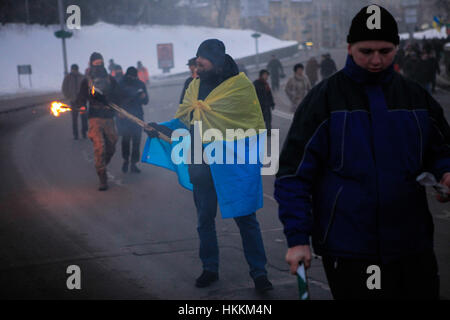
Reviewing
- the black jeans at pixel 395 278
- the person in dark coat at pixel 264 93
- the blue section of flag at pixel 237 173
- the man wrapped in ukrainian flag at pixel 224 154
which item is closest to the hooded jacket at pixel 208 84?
the man wrapped in ukrainian flag at pixel 224 154

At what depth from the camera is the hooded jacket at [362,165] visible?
289 cm

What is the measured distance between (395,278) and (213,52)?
270 centimetres

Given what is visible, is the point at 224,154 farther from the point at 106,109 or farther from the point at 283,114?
the point at 283,114

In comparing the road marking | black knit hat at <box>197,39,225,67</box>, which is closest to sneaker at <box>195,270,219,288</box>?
black knit hat at <box>197,39,225,67</box>

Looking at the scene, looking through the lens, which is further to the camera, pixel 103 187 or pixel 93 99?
pixel 103 187

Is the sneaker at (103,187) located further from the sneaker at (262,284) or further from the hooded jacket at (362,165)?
the hooded jacket at (362,165)

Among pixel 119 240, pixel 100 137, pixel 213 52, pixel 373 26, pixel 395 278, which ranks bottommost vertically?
pixel 119 240

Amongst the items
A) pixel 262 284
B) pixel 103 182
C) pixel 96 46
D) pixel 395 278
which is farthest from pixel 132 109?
pixel 96 46

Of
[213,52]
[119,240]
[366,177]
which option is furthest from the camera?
[119,240]

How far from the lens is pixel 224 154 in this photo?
5.28 metres

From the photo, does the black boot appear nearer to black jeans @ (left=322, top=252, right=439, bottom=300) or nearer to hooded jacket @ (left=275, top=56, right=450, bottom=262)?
hooded jacket @ (left=275, top=56, right=450, bottom=262)

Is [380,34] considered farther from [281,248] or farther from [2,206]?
[2,206]

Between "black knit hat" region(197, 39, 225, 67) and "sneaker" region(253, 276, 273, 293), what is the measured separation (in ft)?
5.56
